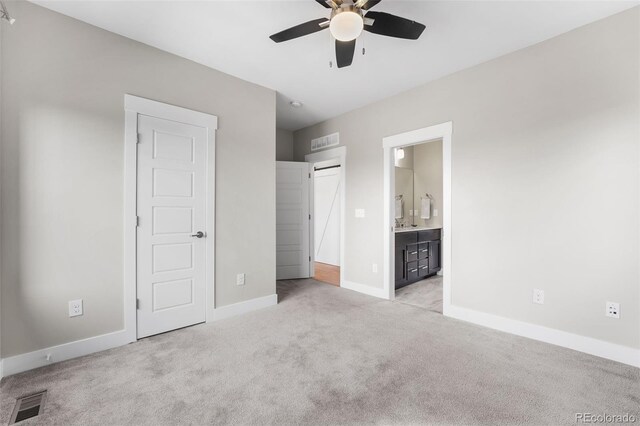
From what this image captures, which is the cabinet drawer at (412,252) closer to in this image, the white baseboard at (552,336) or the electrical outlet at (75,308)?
the white baseboard at (552,336)

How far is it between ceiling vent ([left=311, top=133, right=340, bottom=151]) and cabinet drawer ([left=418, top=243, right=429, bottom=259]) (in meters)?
2.21

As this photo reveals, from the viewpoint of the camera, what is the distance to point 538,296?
261 centimetres

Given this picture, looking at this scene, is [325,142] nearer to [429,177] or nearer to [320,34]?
[429,177]

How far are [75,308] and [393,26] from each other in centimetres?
324

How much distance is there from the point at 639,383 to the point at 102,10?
477 centimetres

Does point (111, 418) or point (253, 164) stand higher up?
point (253, 164)

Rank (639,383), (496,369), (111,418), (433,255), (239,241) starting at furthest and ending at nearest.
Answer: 1. (433,255)
2. (239,241)
3. (496,369)
4. (639,383)
5. (111,418)

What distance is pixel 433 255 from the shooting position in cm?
501

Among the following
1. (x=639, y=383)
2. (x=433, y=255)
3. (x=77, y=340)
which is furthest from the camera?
(x=433, y=255)

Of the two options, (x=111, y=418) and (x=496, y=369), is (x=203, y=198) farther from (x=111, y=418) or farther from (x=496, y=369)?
(x=496, y=369)

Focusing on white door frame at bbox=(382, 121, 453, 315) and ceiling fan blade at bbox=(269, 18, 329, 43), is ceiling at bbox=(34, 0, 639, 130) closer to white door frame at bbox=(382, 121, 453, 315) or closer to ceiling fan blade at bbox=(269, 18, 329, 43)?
ceiling fan blade at bbox=(269, 18, 329, 43)

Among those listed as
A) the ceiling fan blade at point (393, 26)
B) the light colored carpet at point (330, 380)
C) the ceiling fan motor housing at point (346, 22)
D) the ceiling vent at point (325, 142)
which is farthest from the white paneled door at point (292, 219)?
the ceiling fan motor housing at point (346, 22)

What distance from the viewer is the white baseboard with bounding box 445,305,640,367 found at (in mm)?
2191

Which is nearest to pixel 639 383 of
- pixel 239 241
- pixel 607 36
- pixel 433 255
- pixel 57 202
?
pixel 607 36
